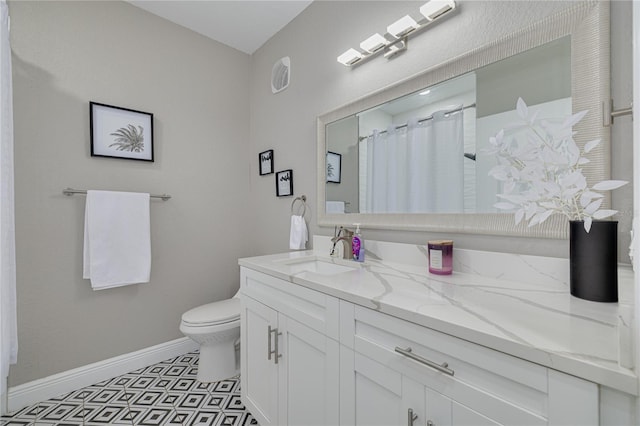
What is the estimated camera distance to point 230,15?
211 cm

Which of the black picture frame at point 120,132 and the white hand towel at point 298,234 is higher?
the black picture frame at point 120,132

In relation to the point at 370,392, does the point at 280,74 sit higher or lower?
higher

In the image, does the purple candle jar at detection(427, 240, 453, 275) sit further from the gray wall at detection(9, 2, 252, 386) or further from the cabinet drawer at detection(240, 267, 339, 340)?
the gray wall at detection(9, 2, 252, 386)

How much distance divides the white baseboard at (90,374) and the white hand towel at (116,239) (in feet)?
1.84

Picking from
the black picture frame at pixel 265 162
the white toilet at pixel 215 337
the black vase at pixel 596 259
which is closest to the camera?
the black vase at pixel 596 259

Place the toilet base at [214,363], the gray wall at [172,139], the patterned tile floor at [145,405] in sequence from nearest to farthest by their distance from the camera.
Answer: the patterned tile floor at [145,405] → the gray wall at [172,139] → the toilet base at [214,363]

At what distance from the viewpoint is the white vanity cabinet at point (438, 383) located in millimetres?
517

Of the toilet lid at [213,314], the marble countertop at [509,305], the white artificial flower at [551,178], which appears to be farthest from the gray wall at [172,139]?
the toilet lid at [213,314]

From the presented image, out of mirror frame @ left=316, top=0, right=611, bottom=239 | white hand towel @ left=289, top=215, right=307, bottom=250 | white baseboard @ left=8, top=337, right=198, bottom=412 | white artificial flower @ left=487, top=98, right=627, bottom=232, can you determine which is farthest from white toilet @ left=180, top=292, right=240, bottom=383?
white artificial flower @ left=487, top=98, right=627, bottom=232

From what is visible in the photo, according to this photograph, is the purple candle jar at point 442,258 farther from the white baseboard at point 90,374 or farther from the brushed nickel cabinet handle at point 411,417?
the white baseboard at point 90,374

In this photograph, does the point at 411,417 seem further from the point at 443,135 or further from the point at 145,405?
the point at 145,405

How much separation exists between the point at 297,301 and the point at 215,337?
97cm

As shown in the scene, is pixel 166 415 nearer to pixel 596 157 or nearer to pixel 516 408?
pixel 516 408

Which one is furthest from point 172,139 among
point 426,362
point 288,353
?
point 426,362
